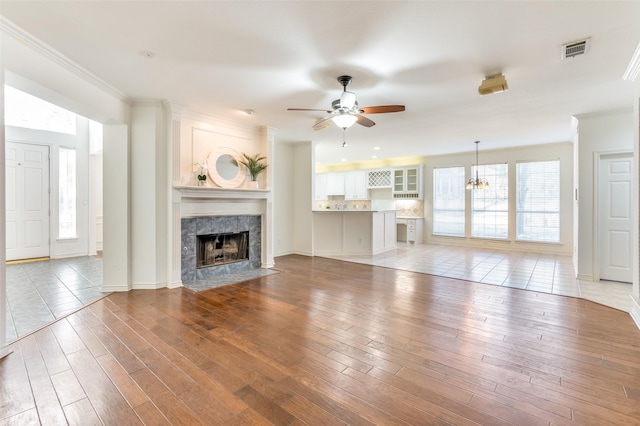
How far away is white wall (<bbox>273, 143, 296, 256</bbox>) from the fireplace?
54.5 inches

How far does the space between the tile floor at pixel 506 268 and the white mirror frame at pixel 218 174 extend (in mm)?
2944

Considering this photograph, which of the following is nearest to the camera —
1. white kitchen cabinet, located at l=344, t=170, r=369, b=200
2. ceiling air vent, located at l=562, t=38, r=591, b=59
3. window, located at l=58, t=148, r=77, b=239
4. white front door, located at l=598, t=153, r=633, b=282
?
ceiling air vent, located at l=562, t=38, r=591, b=59

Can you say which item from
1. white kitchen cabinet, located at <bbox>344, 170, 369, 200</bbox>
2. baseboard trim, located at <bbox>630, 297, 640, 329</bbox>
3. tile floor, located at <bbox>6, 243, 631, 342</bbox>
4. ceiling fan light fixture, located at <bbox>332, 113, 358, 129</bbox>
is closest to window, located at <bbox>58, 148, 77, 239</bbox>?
tile floor, located at <bbox>6, 243, 631, 342</bbox>

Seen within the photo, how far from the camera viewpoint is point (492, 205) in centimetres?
809

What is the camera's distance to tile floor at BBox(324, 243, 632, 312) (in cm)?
415

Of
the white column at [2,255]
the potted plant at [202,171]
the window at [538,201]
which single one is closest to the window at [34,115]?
the potted plant at [202,171]

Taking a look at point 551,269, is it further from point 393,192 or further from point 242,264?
point 242,264

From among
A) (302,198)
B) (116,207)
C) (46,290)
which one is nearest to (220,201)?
(116,207)

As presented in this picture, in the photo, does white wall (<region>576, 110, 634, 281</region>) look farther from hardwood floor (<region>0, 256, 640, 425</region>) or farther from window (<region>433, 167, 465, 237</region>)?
window (<region>433, 167, 465, 237</region>)

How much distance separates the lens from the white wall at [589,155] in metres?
4.55

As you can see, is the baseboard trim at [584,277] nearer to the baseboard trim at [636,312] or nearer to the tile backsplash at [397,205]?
the baseboard trim at [636,312]

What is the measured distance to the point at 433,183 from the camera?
29.7 feet

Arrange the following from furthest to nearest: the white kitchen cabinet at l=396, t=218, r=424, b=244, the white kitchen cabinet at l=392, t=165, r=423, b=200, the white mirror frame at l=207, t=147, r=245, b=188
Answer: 1. the white kitchen cabinet at l=392, t=165, r=423, b=200
2. the white kitchen cabinet at l=396, t=218, r=424, b=244
3. the white mirror frame at l=207, t=147, r=245, b=188

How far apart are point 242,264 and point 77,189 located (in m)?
4.74
